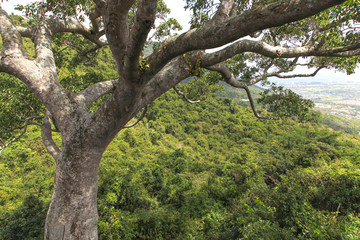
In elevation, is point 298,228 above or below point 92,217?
below

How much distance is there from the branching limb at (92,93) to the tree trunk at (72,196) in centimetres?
84

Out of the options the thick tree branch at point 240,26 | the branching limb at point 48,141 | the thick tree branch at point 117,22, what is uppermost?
the thick tree branch at point 117,22

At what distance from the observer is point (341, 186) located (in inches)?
217

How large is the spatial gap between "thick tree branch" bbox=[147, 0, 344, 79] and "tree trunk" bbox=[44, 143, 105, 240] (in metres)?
1.83

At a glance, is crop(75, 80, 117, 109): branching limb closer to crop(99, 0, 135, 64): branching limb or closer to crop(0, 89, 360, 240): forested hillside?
crop(99, 0, 135, 64): branching limb

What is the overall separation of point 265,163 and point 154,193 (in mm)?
12011

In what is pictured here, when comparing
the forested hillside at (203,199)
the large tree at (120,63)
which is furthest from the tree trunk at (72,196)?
the forested hillside at (203,199)

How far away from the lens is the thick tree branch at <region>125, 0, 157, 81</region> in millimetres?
1305

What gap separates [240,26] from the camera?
5.06 feet

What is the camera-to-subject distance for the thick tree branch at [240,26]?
4.27 ft

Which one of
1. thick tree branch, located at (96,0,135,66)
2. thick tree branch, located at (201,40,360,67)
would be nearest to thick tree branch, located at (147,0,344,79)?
thick tree branch, located at (96,0,135,66)

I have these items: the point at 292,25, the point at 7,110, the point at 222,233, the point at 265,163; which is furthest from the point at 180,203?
the point at 265,163

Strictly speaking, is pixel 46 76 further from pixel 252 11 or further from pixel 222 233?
pixel 222 233

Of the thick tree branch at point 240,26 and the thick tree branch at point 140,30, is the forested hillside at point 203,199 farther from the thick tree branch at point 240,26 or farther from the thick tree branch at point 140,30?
the thick tree branch at point 140,30
